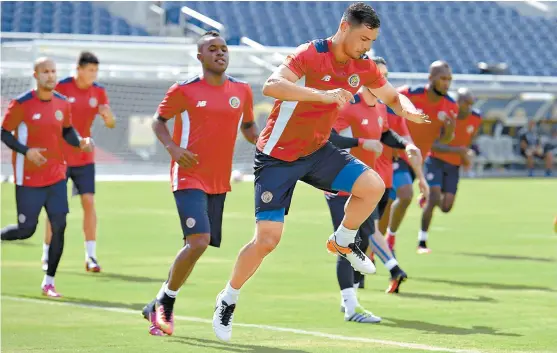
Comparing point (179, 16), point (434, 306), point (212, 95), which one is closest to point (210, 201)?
point (212, 95)

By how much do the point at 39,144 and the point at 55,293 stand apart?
1.53m

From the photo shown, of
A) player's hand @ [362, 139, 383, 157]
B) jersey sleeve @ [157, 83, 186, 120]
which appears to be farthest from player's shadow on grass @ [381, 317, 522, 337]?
jersey sleeve @ [157, 83, 186, 120]

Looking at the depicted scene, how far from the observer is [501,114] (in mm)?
42469

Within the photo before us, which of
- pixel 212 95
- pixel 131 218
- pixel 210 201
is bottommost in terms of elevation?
pixel 131 218

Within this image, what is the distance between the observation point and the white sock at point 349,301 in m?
10.0

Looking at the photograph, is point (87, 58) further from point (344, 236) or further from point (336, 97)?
point (336, 97)

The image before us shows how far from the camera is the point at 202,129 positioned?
370 inches

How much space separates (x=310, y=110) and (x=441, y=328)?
242 cm

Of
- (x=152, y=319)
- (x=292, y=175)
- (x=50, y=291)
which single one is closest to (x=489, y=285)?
(x=50, y=291)

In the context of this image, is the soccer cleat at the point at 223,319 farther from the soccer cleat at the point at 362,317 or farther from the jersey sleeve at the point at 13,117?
the jersey sleeve at the point at 13,117

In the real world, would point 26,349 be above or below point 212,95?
below

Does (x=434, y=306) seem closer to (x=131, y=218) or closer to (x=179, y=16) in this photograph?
(x=131, y=218)

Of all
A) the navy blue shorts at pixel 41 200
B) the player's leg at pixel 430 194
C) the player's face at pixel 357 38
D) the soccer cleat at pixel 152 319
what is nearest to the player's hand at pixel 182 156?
the soccer cleat at pixel 152 319

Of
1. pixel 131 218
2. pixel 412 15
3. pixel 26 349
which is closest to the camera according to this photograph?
pixel 26 349
